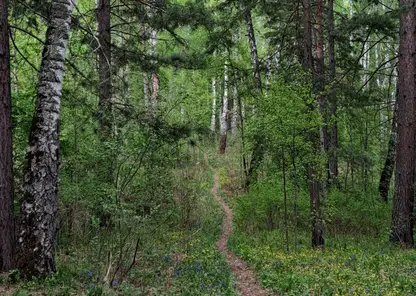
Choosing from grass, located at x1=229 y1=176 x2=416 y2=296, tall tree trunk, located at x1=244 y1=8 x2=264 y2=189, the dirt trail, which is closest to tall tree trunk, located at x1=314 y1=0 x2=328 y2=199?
grass, located at x1=229 y1=176 x2=416 y2=296

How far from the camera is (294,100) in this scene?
10.4 m

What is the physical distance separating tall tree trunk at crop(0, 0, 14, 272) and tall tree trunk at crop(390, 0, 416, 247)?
32.2ft

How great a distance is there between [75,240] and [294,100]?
19.9 ft

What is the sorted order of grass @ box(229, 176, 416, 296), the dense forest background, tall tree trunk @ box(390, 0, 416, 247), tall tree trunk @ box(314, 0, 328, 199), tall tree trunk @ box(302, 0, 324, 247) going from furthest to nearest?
tall tree trunk @ box(314, 0, 328, 199)
tall tree trunk @ box(390, 0, 416, 247)
tall tree trunk @ box(302, 0, 324, 247)
grass @ box(229, 176, 416, 296)
the dense forest background

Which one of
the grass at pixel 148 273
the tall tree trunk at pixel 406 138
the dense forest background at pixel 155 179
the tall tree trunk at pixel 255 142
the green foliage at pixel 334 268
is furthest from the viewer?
the tall tree trunk at pixel 255 142

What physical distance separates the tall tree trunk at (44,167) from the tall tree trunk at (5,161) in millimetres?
466

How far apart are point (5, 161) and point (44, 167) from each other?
760 millimetres

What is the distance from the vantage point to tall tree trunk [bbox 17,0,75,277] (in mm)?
5637

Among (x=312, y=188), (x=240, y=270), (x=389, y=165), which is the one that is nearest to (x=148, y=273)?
(x=240, y=270)

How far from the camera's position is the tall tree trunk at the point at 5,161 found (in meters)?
5.95

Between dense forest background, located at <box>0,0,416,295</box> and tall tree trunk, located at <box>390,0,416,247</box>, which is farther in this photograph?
tall tree trunk, located at <box>390,0,416,247</box>

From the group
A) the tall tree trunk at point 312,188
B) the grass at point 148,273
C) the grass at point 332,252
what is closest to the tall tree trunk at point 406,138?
the grass at point 332,252

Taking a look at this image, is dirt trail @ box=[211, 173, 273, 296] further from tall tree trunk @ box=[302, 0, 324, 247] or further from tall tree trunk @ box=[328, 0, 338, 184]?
tall tree trunk @ box=[328, 0, 338, 184]

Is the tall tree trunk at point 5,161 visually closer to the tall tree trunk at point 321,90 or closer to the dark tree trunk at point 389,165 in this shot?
the tall tree trunk at point 321,90
